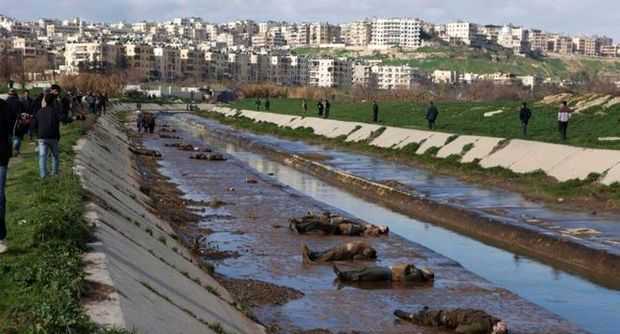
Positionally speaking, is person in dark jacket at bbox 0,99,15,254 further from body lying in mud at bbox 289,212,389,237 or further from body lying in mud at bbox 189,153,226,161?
body lying in mud at bbox 189,153,226,161

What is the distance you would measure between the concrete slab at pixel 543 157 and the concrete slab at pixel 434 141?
823 centimetres

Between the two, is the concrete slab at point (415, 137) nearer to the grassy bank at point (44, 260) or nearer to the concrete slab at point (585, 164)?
the concrete slab at point (585, 164)

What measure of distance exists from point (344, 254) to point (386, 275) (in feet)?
6.70

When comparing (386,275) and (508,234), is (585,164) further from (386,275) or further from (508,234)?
(386,275)

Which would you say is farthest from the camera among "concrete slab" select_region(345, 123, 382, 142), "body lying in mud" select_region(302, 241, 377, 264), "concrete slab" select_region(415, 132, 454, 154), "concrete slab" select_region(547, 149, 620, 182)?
"concrete slab" select_region(345, 123, 382, 142)

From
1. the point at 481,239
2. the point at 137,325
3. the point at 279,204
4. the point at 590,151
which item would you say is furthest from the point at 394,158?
the point at 137,325

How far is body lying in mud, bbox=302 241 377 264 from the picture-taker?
55.7 ft

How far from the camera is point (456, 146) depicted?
4031 centimetres

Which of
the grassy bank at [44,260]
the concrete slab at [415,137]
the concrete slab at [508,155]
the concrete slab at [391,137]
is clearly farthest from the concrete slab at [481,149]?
the grassy bank at [44,260]

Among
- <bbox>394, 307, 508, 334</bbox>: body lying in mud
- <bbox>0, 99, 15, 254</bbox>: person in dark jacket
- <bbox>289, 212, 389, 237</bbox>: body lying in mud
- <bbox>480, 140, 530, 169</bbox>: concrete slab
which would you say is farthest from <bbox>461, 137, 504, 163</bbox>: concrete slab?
<bbox>0, 99, 15, 254</bbox>: person in dark jacket

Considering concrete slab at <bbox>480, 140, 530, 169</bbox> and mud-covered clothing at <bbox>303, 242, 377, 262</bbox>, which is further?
concrete slab at <bbox>480, 140, 530, 169</bbox>

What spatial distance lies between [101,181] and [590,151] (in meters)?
17.8

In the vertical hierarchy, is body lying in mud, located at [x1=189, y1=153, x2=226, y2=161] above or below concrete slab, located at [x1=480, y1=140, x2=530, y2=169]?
below

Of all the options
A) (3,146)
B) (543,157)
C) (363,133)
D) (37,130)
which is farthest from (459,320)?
(363,133)
